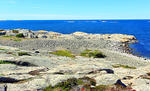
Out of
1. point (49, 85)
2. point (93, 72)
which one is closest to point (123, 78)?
point (93, 72)

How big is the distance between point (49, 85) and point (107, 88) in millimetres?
5006

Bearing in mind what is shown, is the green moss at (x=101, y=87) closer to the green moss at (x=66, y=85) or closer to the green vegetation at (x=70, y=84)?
the green vegetation at (x=70, y=84)

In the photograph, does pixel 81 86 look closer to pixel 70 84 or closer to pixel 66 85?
pixel 70 84

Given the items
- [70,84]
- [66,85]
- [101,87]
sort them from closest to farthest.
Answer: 1. [101,87]
2. [66,85]
3. [70,84]

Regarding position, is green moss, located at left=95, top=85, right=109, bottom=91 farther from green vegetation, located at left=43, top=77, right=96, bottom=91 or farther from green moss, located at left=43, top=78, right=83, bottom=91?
green moss, located at left=43, top=78, right=83, bottom=91

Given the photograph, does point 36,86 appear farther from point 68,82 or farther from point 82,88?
point 82,88

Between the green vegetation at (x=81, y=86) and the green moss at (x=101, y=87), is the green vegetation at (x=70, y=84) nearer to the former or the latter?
the green vegetation at (x=81, y=86)

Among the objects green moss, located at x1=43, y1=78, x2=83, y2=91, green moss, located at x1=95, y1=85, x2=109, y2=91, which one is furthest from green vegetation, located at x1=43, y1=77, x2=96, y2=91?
green moss, located at x1=95, y1=85, x2=109, y2=91

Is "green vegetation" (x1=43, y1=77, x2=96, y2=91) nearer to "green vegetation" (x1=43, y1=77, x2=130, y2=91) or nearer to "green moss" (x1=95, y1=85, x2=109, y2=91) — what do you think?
"green vegetation" (x1=43, y1=77, x2=130, y2=91)

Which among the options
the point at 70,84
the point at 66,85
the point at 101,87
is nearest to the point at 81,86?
the point at 70,84

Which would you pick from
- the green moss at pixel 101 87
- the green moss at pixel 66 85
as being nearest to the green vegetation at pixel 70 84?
the green moss at pixel 66 85

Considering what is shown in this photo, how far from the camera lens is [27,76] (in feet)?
49.4

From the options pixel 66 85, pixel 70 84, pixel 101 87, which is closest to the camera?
pixel 101 87

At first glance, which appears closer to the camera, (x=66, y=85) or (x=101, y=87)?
(x=101, y=87)
